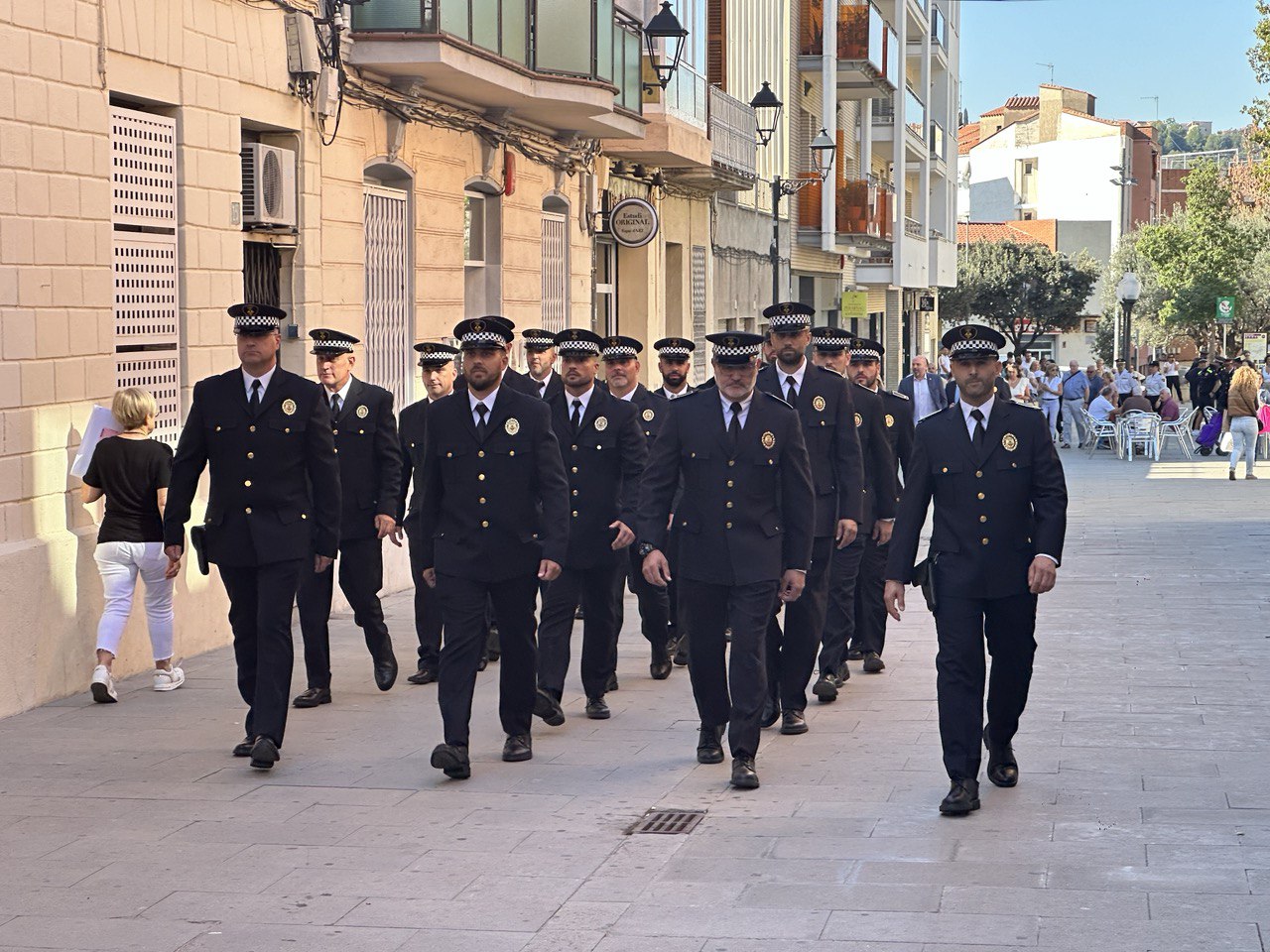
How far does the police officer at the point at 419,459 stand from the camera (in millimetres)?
10797

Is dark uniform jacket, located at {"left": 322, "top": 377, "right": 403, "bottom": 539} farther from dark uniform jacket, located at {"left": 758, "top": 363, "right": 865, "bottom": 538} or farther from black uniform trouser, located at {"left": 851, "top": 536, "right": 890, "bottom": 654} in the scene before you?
black uniform trouser, located at {"left": 851, "top": 536, "right": 890, "bottom": 654}

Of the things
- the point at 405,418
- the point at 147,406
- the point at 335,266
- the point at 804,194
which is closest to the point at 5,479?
the point at 147,406

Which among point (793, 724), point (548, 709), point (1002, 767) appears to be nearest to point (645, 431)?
point (548, 709)

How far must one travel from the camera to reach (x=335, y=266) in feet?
47.3

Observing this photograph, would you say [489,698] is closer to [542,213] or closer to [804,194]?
[542,213]

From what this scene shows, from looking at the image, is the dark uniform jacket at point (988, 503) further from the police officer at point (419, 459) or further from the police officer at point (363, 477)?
the police officer at point (419, 459)

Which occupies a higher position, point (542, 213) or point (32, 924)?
point (542, 213)

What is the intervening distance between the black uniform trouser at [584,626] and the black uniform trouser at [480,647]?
0.80 meters

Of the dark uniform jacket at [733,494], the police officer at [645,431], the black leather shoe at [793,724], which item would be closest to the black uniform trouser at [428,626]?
the police officer at [645,431]

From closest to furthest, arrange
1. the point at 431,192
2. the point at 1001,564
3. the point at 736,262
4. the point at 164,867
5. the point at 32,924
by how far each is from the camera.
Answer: the point at 32,924, the point at 164,867, the point at 1001,564, the point at 431,192, the point at 736,262

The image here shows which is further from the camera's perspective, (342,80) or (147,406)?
(342,80)

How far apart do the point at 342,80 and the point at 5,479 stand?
5299mm

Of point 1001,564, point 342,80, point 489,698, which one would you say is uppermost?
point 342,80

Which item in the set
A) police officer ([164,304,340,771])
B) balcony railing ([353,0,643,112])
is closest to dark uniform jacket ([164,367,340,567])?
police officer ([164,304,340,771])
